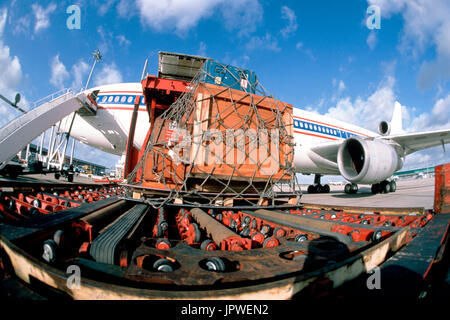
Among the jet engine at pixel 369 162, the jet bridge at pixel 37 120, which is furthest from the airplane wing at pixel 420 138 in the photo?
the jet bridge at pixel 37 120

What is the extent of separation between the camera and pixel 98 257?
3.17 ft

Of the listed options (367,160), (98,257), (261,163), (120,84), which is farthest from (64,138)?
(367,160)

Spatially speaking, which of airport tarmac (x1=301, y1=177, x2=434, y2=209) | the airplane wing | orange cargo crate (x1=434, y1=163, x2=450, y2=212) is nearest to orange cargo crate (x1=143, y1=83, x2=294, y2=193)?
orange cargo crate (x1=434, y1=163, x2=450, y2=212)

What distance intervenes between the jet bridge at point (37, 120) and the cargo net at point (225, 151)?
6879mm

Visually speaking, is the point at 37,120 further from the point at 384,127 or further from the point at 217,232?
the point at 384,127

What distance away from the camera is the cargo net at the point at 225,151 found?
10.2 ft

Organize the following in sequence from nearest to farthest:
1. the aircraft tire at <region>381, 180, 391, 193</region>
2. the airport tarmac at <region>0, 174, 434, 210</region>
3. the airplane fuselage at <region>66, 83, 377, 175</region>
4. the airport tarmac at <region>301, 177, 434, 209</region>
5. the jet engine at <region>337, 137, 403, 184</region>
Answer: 1. the airport tarmac at <region>0, 174, 434, 210</region>
2. the airport tarmac at <region>301, 177, 434, 209</region>
3. the jet engine at <region>337, 137, 403, 184</region>
4. the aircraft tire at <region>381, 180, 391, 193</region>
5. the airplane fuselage at <region>66, 83, 377, 175</region>

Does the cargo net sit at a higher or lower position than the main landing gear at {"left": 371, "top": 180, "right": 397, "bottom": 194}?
higher

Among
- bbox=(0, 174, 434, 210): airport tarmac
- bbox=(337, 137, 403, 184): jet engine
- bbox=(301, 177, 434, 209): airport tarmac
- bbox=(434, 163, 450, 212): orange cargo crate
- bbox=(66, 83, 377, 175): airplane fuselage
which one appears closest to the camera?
bbox=(434, 163, 450, 212): orange cargo crate

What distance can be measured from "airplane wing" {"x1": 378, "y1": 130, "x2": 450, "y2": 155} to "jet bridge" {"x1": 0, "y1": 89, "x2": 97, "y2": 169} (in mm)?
12898

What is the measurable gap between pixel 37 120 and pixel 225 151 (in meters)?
9.02

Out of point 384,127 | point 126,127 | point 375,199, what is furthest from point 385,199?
point 126,127

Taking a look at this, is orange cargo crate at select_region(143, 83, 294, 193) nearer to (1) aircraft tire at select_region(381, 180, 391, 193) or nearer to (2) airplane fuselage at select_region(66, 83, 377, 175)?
(2) airplane fuselage at select_region(66, 83, 377, 175)

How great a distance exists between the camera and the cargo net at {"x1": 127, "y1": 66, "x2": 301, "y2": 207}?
3104 millimetres
